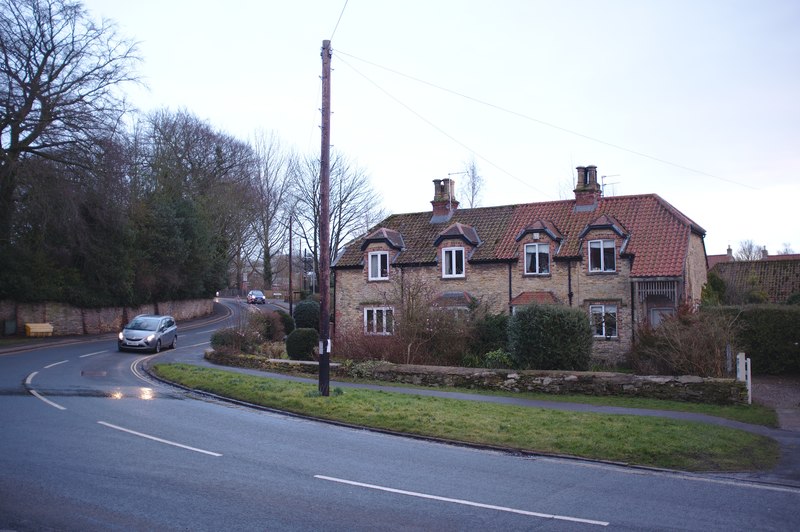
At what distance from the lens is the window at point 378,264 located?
3694cm

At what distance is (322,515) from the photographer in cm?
726

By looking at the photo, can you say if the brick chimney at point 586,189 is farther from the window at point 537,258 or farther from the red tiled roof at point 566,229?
the window at point 537,258

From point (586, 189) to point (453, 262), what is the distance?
7758 mm

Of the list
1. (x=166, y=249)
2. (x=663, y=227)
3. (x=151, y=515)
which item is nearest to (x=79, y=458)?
(x=151, y=515)

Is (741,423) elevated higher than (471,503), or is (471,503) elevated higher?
(471,503)

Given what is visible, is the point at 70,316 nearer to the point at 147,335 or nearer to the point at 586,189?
the point at 147,335

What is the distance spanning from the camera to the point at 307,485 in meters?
8.56

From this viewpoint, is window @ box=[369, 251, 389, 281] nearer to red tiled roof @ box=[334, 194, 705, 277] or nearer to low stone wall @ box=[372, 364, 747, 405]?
red tiled roof @ box=[334, 194, 705, 277]

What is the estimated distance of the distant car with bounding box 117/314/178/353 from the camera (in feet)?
100

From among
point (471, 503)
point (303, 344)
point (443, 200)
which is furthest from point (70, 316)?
point (471, 503)

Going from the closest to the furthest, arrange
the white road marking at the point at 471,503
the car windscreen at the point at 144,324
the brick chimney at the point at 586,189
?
the white road marking at the point at 471,503, the car windscreen at the point at 144,324, the brick chimney at the point at 586,189

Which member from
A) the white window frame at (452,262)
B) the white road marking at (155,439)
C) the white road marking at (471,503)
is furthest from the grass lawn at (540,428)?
the white window frame at (452,262)

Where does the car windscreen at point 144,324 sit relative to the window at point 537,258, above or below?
below

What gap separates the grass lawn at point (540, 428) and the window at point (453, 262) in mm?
17230
